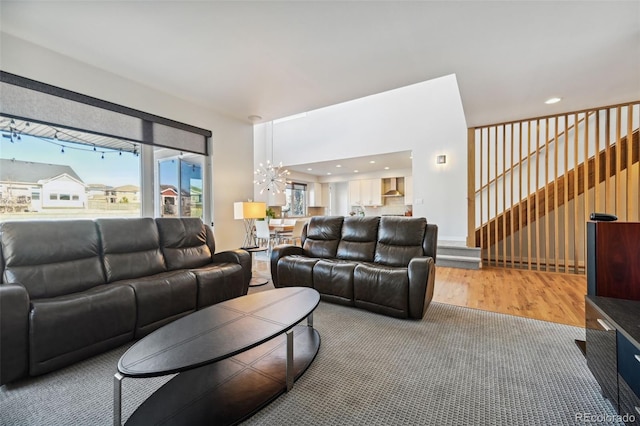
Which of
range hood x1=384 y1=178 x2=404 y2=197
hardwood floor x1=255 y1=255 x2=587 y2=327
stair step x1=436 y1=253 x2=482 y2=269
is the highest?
range hood x1=384 y1=178 x2=404 y2=197

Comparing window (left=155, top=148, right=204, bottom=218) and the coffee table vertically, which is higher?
window (left=155, top=148, right=204, bottom=218)

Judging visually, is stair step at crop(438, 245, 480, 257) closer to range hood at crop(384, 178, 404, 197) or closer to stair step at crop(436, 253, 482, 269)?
stair step at crop(436, 253, 482, 269)

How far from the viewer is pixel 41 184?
109 inches

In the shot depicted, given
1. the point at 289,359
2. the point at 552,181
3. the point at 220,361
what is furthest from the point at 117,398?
the point at 552,181

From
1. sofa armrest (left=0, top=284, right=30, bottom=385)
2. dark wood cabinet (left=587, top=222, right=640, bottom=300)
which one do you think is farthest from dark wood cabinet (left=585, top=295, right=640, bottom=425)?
sofa armrest (left=0, top=284, right=30, bottom=385)

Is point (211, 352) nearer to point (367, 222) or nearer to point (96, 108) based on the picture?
point (367, 222)

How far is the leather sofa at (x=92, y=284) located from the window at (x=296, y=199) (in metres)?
6.67

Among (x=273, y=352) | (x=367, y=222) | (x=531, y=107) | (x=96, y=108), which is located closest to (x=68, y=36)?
(x=96, y=108)

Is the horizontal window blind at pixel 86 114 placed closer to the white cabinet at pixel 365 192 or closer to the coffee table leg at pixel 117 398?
the coffee table leg at pixel 117 398

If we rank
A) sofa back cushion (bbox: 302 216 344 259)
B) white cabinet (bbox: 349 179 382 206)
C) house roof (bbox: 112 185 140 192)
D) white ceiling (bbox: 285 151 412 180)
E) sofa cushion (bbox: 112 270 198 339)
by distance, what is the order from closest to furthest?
sofa cushion (bbox: 112 270 198 339), house roof (bbox: 112 185 140 192), sofa back cushion (bbox: 302 216 344 259), white ceiling (bbox: 285 151 412 180), white cabinet (bbox: 349 179 382 206)

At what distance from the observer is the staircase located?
485 cm

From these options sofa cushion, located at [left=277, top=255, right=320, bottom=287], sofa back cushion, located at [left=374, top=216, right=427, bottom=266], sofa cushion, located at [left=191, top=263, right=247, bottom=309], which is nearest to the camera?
sofa cushion, located at [left=191, top=263, right=247, bottom=309]

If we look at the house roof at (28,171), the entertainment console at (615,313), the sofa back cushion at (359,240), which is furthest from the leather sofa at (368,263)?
the house roof at (28,171)

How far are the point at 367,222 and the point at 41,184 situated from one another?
142 inches
